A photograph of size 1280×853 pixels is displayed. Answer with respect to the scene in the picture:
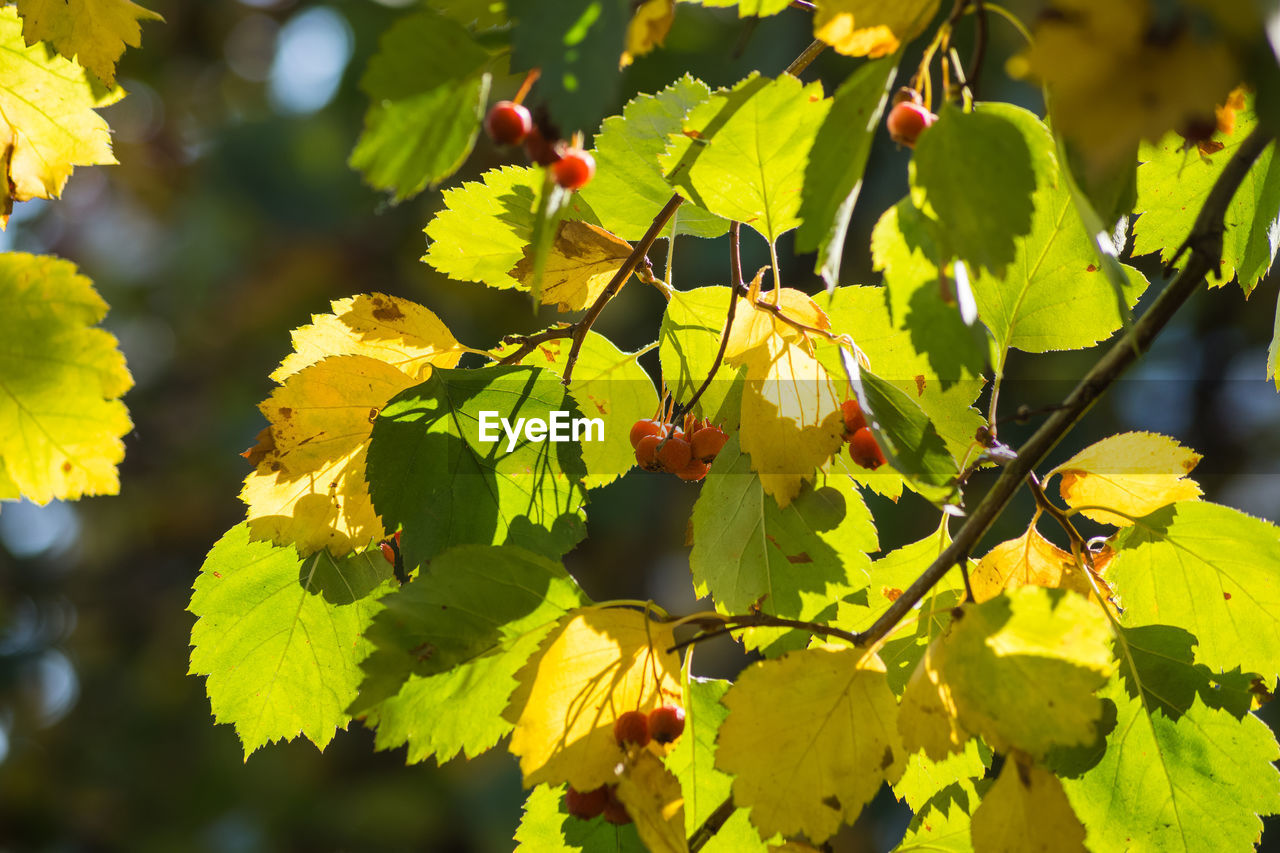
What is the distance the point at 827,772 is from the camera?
0.66m

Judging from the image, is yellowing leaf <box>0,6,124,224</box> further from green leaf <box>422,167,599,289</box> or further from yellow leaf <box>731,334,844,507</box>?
yellow leaf <box>731,334,844,507</box>

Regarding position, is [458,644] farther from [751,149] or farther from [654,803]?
[751,149]

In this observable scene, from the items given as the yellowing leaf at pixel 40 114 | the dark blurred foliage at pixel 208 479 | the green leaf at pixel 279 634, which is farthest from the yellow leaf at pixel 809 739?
the dark blurred foliage at pixel 208 479

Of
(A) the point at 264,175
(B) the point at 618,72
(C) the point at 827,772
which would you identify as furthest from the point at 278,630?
(A) the point at 264,175

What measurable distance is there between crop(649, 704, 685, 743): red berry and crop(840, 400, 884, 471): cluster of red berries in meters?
0.26

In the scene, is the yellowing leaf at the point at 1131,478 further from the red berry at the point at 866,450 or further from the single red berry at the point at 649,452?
the single red berry at the point at 649,452

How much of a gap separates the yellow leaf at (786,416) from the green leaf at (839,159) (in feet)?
0.57

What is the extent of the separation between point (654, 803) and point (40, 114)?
761 millimetres

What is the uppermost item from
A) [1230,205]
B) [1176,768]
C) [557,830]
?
[1230,205]

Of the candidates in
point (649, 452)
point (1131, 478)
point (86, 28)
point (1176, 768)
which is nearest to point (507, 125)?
point (649, 452)

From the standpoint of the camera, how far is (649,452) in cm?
85

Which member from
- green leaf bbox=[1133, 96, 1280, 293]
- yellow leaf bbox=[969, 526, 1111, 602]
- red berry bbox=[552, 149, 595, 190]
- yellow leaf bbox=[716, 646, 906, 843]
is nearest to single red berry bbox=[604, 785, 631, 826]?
yellow leaf bbox=[716, 646, 906, 843]

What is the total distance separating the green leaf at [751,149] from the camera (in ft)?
2.24

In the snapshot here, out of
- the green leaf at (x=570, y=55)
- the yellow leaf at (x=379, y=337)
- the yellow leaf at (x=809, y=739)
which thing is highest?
the green leaf at (x=570, y=55)
